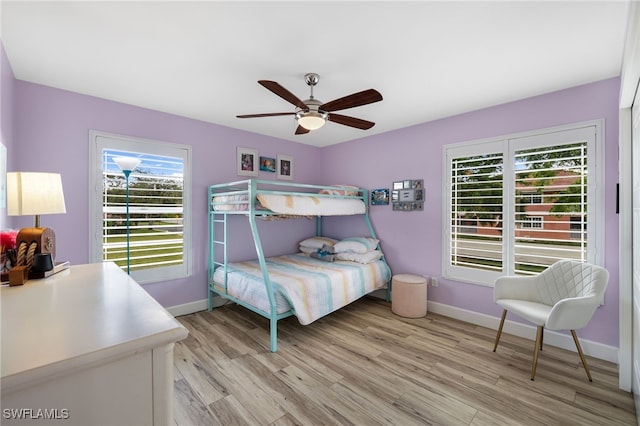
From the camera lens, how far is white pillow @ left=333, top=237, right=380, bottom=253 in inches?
147

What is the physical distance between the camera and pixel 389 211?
3932mm

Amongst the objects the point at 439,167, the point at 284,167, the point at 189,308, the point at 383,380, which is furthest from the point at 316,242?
the point at 383,380

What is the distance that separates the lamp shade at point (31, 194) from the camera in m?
1.43

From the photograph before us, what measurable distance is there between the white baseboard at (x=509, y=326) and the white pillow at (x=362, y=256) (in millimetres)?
860

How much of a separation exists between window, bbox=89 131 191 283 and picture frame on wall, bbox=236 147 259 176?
25.9 inches

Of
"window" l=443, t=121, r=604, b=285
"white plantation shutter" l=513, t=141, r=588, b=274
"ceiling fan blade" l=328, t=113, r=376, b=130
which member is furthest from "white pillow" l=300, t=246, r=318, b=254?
"white plantation shutter" l=513, t=141, r=588, b=274

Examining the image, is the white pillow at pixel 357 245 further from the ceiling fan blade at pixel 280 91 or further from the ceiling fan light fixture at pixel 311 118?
the ceiling fan blade at pixel 280 91

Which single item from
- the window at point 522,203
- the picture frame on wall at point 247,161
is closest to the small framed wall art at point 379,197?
the window at point 522,203

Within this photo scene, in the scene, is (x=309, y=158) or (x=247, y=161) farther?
(x=309, y=158)

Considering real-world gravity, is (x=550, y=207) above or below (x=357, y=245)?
above

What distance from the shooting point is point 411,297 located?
10.8ft

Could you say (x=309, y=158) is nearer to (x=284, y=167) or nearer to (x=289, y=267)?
(x=284, y=167)

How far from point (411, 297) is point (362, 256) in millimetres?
756

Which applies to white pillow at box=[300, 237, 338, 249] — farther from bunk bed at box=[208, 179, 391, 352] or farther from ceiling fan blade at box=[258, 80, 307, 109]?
ceiling fan blade at box=[258, 80, 307, 109]
